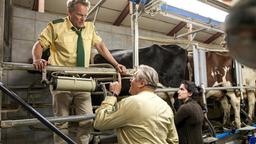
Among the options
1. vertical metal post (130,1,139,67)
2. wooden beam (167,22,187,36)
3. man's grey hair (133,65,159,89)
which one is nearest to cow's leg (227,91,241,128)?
Result: vertical metal post (130,1,139,67)

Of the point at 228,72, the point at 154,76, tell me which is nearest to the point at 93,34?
the point at 154,76

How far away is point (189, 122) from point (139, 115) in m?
1.30

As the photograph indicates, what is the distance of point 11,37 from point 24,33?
0.86 ft

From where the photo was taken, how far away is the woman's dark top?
2771 millimetres

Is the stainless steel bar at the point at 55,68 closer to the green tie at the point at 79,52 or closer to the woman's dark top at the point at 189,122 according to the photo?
the green tie at the point at 79,52

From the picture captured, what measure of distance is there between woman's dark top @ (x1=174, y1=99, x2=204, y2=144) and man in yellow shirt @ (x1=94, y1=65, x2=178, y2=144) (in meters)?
0.92

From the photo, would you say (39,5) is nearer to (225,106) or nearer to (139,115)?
(139,115)

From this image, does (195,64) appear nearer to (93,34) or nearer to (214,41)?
(93,34)

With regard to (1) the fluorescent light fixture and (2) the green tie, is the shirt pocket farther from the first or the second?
(1) the fluorescent light fixture

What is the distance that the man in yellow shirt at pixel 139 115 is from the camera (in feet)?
5.53

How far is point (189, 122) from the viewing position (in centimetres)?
280

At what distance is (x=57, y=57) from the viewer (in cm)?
222

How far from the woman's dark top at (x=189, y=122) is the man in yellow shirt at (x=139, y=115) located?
3.02 ft

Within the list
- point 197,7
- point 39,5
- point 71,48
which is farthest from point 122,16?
point 71,48
